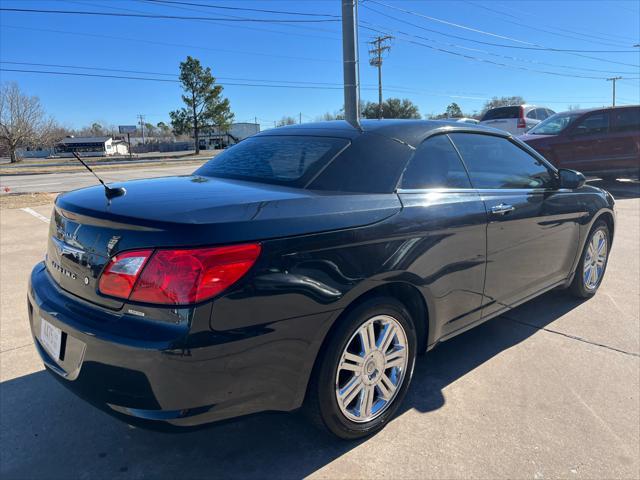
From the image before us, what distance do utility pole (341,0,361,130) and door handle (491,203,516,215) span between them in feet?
28.3

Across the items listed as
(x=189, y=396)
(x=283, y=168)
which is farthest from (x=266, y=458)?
(x=283, y=168)

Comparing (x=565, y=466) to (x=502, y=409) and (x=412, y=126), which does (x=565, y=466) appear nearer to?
(x=502, y=409)

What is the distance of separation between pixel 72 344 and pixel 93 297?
23 centimetres

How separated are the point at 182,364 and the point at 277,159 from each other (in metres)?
1.49

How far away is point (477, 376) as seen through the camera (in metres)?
3.07

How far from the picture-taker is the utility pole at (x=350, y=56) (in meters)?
11.0

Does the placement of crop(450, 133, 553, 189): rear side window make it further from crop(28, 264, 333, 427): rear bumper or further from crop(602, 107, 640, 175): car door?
crop(602, 107, 640, 175): car door

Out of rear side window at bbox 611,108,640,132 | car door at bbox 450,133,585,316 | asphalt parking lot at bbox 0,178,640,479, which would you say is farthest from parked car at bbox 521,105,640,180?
asphalt parking lot at bbox 0,178,640,479

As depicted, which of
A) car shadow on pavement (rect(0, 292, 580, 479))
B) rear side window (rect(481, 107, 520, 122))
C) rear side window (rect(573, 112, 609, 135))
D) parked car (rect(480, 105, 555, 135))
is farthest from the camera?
rear side window (rect(481, 107, 520, 122))

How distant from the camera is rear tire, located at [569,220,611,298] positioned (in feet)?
13.9

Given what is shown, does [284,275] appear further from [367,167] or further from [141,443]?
[141,443]

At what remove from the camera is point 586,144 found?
10828mm

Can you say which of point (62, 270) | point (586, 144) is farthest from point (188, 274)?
point (586, 144)

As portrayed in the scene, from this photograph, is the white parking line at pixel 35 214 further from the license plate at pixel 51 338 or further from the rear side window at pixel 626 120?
the rear side window at pixel 626 120
